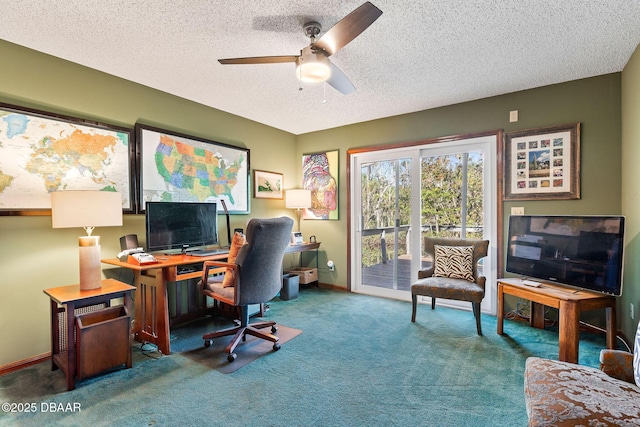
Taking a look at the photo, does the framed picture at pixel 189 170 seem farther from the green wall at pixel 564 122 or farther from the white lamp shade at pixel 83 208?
the green wall at pixel 564 122

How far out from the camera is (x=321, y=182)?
4.81 metres

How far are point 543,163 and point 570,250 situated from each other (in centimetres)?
107

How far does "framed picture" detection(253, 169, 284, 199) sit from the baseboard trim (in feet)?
8.70

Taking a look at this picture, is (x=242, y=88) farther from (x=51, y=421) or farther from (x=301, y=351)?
(x=51, y=421)

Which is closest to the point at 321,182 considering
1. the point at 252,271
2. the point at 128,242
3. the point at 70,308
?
the point at 252,271

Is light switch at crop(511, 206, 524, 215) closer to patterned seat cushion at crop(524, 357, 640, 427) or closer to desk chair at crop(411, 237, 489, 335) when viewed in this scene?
desk chair at crop(411, 237, 489, 335)

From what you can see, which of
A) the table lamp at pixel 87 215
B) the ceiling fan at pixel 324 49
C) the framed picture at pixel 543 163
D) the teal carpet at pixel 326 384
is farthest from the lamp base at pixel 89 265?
the framed picture at pixel 543 163

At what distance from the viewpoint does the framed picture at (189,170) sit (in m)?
3.08

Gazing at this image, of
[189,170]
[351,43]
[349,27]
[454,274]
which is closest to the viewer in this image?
[349,27]

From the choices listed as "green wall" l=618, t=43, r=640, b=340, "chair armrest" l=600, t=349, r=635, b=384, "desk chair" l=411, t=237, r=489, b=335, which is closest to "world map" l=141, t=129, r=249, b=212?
"desk chair" l=411, t=237, r=489, b=335

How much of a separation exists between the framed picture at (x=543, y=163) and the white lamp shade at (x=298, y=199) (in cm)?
252

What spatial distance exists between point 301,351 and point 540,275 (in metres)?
2.22

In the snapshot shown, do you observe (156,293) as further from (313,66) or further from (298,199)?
(298,199)

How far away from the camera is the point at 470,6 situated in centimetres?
191
